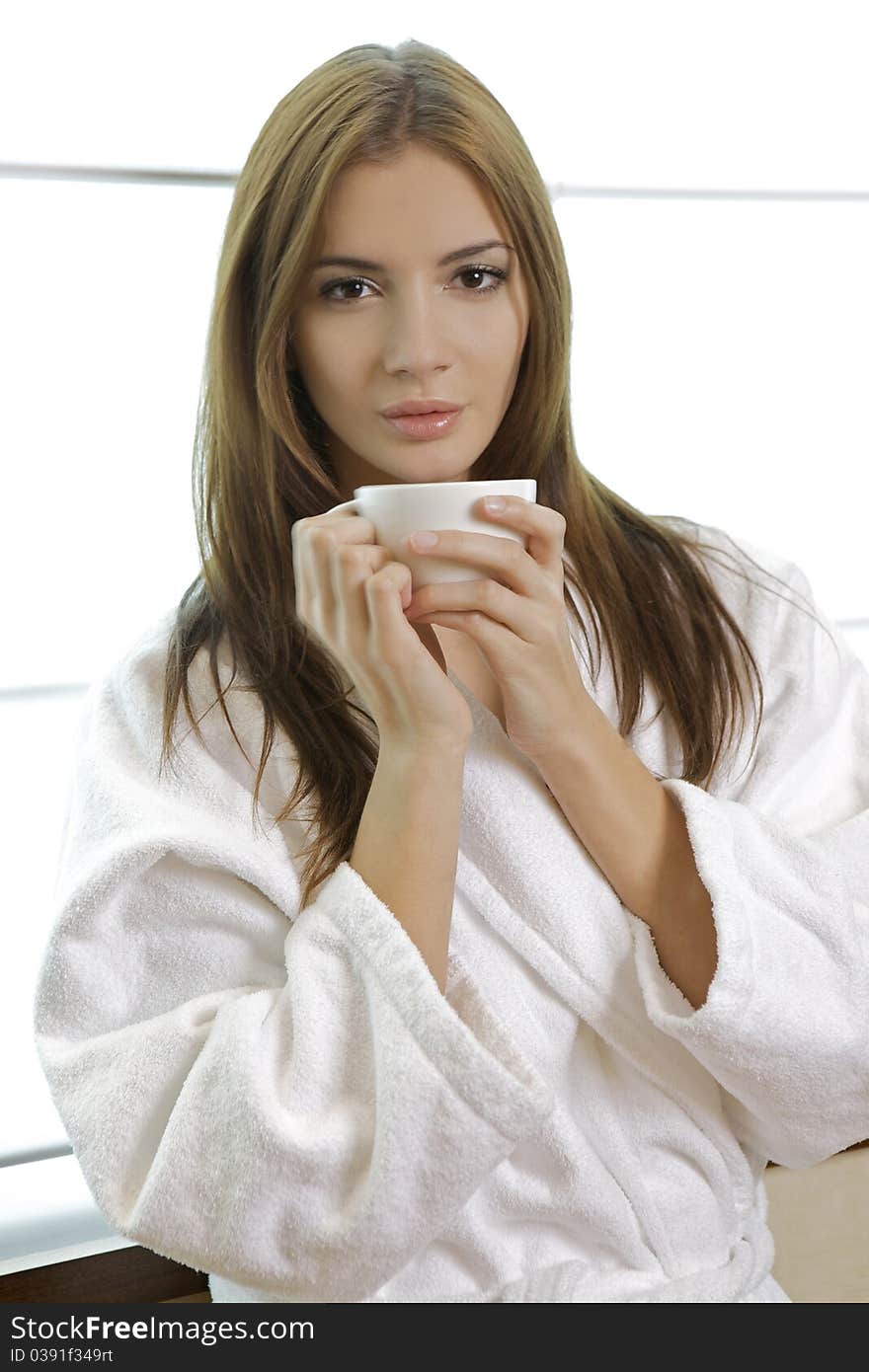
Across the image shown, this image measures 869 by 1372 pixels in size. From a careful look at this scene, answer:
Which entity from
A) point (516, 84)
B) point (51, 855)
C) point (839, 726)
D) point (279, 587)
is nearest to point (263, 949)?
point (279, 587)

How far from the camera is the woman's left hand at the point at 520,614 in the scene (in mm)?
921

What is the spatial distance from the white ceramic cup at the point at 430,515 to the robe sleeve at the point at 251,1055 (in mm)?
256

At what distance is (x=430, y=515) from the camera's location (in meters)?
0.90

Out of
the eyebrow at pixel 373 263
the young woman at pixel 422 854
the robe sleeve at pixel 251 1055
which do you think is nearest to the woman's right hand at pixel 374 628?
the young woman at pixel 422 854

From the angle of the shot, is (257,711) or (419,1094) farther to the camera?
(257,711)

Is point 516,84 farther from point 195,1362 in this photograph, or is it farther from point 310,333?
point 195,1362

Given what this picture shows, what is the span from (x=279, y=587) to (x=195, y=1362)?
0.68 meters

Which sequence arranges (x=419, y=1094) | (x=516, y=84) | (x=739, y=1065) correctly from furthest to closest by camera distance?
(x=516, y=84), (x=739, y=1065), (x=419, y=1094)

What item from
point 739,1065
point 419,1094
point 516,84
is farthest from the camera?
point 516,84

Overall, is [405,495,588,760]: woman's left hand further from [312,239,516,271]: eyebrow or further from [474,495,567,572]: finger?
[312,239,516,271]: eyebrow

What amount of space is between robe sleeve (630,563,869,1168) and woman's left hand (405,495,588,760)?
0.15 metres

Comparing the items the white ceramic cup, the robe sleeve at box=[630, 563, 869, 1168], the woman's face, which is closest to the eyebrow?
the woman's face

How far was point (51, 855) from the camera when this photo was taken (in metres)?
1.44

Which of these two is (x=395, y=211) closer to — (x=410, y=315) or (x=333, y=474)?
(x=410, y=315)
